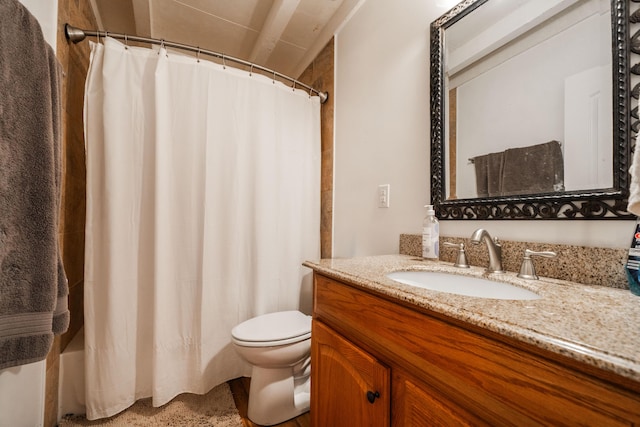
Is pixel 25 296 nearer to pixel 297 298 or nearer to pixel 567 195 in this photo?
pixel 297 298

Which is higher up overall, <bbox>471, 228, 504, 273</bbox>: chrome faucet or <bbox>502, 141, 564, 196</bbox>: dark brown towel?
<bbox>502, 141, 564, 196</bbox>: dark brown towel

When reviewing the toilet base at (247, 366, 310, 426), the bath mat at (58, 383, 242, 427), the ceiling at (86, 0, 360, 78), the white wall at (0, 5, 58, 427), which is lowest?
the bath mat at (58, 383, 242, 427)

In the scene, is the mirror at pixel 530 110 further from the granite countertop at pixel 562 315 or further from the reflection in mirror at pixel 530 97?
the granite countertop at pixel 562 315

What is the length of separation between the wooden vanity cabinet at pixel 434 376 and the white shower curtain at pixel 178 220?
2.43ft

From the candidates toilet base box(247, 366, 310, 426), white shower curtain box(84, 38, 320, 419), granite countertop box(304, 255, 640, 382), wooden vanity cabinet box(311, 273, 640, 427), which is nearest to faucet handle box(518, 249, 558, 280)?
granite countertop box(304, 255, 640, 382)

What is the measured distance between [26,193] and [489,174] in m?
1.48

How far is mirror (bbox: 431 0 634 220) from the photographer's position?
67 cm

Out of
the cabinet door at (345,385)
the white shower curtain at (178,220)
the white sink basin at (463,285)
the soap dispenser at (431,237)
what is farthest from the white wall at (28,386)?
the soap dispenser at (431,237)

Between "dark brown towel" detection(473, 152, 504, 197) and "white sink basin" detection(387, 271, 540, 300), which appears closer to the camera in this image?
"white sink basin" detection(387, 271, 540, 300)

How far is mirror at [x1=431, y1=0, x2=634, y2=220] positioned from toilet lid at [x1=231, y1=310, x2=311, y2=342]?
845 mm

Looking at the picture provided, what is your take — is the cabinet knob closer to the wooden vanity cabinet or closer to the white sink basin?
the wooden vanity cabinet

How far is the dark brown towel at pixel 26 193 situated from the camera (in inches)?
28.3

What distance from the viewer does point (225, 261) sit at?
1.45 metres

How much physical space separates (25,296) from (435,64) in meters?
1.64
